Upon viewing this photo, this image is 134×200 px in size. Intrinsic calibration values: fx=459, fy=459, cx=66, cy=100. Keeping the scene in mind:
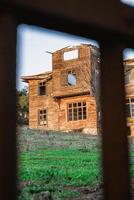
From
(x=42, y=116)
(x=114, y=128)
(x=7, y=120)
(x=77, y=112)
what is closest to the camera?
(x=7, y=120)

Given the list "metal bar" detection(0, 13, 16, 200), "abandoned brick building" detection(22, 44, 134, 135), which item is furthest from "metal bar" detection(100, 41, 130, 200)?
"abandoned brick building" detection(22, 44, 134, 135)

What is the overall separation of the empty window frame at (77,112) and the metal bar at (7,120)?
2995cm

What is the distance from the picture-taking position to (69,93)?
105ft

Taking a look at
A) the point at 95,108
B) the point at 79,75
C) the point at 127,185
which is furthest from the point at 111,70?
the point at 79,75

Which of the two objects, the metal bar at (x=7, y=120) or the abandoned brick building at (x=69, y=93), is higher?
the abandoned brick building at (x=69, y=93)

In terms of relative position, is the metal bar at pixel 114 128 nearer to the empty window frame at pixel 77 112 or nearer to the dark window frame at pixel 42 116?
the empty window frame at pixel 77 112

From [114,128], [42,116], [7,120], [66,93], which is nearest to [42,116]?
[42,116]

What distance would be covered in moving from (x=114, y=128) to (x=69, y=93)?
31.0 m

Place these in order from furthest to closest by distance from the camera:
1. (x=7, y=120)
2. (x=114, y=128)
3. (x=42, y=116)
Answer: (x=42, y=116) → (x=114, y=128) → (x=7, y=120)

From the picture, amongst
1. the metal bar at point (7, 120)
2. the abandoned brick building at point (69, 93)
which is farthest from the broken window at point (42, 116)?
the metal bar at point (7, 120)

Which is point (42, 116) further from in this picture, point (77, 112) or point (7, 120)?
point (7, 120)

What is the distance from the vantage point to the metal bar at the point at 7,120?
0.80m

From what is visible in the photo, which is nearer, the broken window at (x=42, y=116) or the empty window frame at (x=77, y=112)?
the empty window frame at (x=77, y=112)

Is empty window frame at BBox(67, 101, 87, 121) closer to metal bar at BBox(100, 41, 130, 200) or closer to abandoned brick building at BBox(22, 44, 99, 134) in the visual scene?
abandoned brick building at BBox(22, 44, 99, 134)
